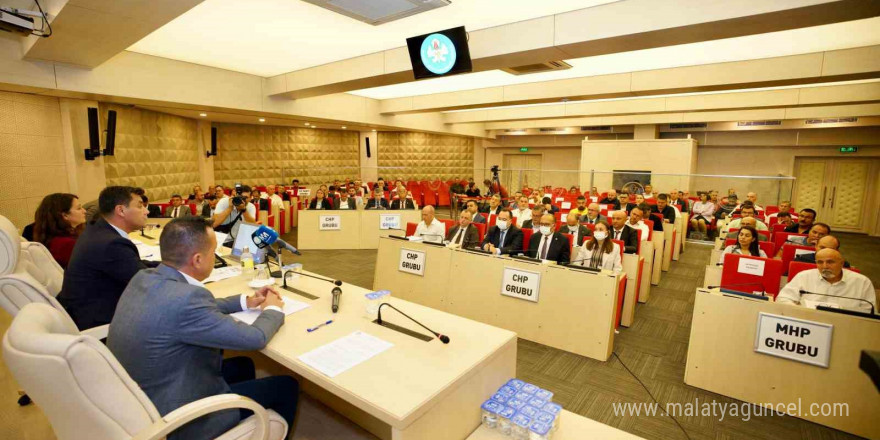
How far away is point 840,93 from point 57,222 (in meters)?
12.3

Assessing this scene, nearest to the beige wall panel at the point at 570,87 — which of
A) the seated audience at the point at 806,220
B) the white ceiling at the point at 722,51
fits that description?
the white ceiling at the point at 722,51

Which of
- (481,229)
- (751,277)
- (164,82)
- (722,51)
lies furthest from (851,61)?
(164,82)

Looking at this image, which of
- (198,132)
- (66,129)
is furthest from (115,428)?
(198,132)

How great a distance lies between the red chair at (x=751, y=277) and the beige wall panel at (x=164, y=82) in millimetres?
8368

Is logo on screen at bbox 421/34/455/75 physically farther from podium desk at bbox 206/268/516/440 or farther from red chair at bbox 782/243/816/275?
red chair at bbox 782/243/816/275

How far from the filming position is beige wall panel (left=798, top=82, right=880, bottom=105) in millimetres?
7426

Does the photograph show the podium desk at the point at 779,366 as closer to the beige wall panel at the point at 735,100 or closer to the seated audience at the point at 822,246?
the seated audience at the point at 822,246

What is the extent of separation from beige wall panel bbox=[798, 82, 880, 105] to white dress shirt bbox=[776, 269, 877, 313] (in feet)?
22.0

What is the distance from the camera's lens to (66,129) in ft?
22.0

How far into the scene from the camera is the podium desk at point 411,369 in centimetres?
159

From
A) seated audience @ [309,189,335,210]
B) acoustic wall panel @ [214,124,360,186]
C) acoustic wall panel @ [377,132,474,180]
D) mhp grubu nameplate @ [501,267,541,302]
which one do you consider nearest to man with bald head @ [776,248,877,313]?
mhp grubu nameplate @ [501,267,541,302]

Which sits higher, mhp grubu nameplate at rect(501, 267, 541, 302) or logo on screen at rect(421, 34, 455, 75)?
logo on screen at rect(421, 34, 455, 75)

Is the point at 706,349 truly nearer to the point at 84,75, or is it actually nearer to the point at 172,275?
the point at 172,275

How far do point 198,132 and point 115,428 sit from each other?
39.8ft
